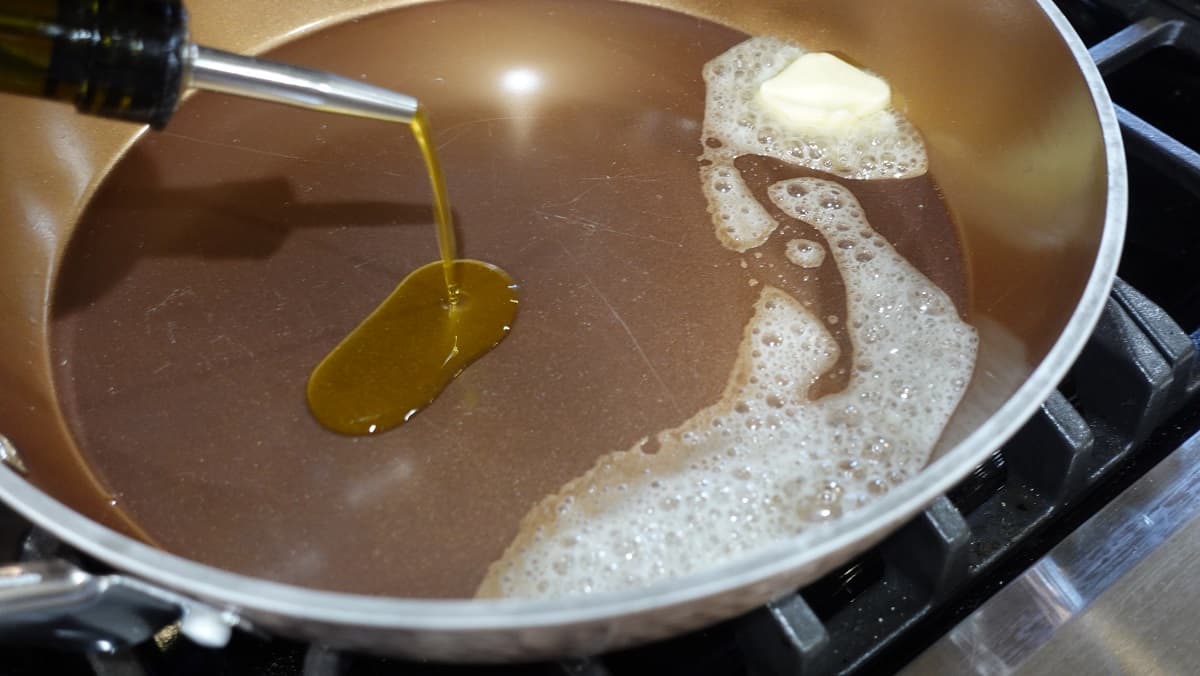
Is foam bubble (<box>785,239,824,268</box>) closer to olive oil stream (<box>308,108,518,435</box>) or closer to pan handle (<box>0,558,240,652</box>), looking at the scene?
olive oil stream (<box>308,108,518,435</box>)

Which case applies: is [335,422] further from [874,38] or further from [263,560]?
[874,38]

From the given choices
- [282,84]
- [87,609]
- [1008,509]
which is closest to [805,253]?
[1008,509]

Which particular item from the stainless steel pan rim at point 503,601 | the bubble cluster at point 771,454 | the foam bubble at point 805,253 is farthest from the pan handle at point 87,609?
the foam bubble at point 805,253

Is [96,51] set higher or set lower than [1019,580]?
higher

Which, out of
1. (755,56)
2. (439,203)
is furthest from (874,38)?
(439,203)

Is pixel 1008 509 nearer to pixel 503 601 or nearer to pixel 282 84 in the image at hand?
pixel 503 601

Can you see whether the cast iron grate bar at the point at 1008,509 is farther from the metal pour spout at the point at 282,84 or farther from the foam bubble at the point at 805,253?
the metal pour spout at the point at 282,84
